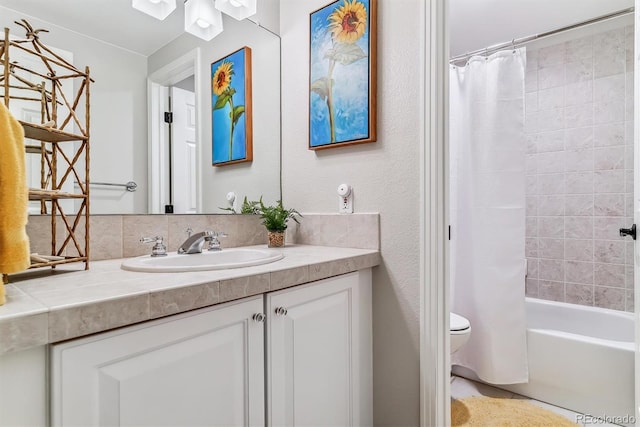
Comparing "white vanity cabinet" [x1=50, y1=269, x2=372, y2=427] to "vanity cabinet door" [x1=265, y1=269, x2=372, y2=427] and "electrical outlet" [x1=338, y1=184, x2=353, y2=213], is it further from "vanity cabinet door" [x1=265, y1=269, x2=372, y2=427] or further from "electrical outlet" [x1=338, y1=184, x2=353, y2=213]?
"electrical outlet" [x1=338, y1=184, x2=353, y2=213]

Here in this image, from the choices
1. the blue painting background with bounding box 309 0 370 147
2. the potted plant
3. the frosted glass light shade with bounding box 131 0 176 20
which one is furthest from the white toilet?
the frosted glass light shade with bounding box 131 0 176 20

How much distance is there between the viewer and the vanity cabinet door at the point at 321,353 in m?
0.99

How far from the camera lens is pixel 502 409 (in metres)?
1.73

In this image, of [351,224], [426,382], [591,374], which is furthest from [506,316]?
[351,224]

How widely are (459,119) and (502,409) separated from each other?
5.21 feet

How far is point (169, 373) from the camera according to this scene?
75cm

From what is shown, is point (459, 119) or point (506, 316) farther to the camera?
point (459, 119)

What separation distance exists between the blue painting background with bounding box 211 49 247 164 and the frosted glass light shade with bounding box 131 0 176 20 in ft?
0.87

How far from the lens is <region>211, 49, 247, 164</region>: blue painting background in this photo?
5.29 ft

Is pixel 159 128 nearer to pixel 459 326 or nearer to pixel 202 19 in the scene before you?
pixel 202 19

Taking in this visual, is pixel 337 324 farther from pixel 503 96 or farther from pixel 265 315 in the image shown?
pixel 503 96

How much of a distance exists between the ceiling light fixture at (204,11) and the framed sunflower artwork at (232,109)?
134 millimetres

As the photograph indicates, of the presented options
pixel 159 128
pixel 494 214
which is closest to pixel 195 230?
pixel 159 128

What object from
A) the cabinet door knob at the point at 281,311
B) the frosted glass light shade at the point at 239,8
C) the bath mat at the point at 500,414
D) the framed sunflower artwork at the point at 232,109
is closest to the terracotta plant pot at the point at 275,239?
the framed sunflower artwork at the point at 232,109
